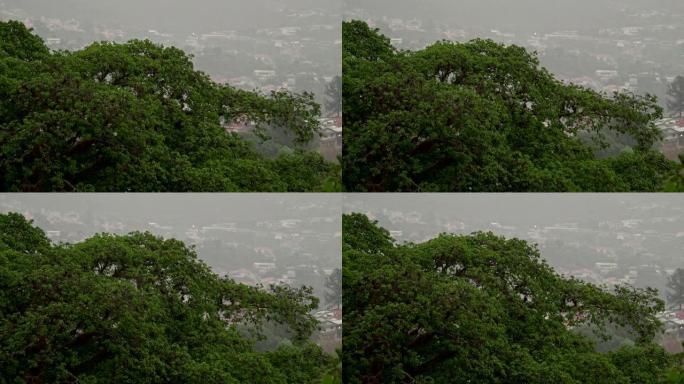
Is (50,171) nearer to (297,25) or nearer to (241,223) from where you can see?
(241,223)

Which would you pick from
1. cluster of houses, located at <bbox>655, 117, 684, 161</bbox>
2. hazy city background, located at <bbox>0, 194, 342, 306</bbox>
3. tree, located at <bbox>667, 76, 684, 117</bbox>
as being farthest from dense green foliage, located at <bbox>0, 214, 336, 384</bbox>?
tree, located at <bbox>667, 76, 684, 117</bbox>

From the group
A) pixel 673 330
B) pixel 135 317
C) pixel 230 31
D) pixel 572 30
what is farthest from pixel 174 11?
pixel 673 330

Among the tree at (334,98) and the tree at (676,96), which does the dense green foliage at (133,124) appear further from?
the tree at (676,96)

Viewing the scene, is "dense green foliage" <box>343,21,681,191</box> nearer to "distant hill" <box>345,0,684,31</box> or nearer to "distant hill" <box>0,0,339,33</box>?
"distant hill" <box>345,0,684,31</box>

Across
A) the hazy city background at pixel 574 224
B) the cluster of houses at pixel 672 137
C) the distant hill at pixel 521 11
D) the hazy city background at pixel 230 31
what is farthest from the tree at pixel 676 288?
the hazy city background at pixel 230 31

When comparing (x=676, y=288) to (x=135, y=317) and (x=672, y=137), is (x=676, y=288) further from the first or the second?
(x=135, y=317)

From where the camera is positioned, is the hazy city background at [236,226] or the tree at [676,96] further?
the tree at [676,96]
